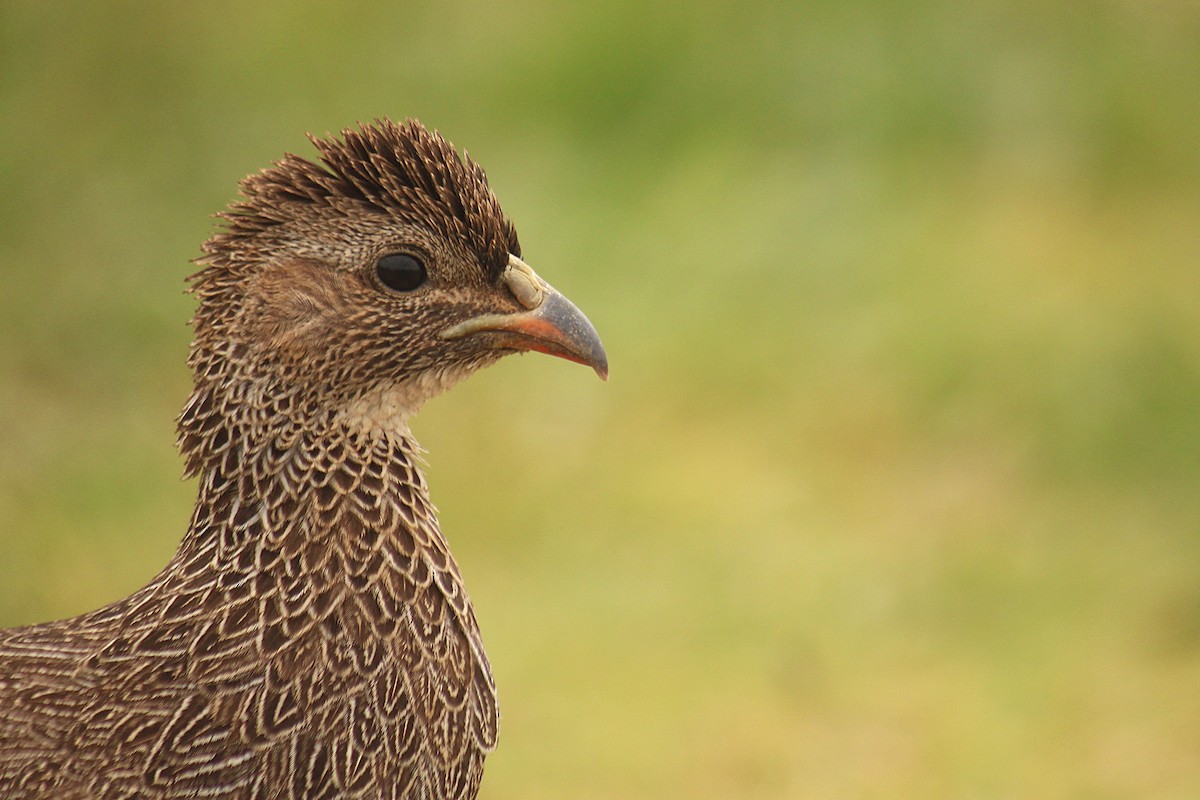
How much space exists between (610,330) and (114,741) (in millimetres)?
4584

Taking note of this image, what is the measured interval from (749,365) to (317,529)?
4.32m

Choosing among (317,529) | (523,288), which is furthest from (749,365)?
(317,529)

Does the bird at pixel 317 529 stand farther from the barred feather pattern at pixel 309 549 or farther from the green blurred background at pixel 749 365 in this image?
the green blurred background at pixel 749 365

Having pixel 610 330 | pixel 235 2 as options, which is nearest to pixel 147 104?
pixel 235 2

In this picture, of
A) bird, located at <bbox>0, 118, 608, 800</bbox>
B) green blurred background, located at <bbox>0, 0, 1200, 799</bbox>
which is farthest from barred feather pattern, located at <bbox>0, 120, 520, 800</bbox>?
green blurred background, located at <bbox>0, 0, 1200, 799</bbox>

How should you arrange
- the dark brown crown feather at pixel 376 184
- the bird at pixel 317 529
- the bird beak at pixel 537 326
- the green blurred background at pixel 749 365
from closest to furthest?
the bird at pixel 317 529 < the dark brown crown feather at pixel 376 184 < the bird beak at pixel 537 326 < the green blurred background at pixel 749 365

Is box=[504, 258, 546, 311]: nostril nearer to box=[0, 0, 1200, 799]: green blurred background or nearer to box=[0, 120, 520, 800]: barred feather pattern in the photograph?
box=[0, 120, 520, 800]: barred feather pattern

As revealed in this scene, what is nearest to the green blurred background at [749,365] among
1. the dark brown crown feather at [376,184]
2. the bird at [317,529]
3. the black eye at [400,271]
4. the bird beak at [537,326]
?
the bird at [317,529]

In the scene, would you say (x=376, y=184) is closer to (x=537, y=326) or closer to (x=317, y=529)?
(x=537, y=326)

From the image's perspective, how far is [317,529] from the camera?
114 inches

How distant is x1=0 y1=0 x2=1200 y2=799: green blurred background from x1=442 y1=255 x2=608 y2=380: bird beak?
96.1 inches

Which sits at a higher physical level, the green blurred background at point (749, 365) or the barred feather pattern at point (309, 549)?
the green blurred background at point (749, 365)

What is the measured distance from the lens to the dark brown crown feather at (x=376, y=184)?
2.88 metres

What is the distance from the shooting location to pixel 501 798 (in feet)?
16.4
